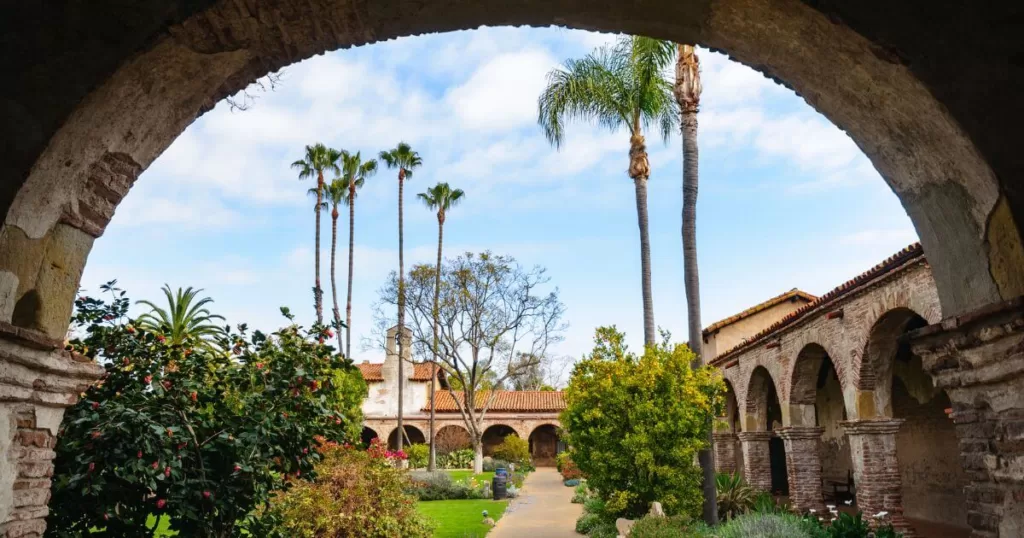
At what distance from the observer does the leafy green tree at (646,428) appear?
1378cm

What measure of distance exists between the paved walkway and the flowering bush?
9.21m

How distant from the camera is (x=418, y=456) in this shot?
37.9 metres

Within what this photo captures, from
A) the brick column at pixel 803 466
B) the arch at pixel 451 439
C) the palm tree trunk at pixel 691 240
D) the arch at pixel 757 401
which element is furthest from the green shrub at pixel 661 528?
the arch at pixel 451 439

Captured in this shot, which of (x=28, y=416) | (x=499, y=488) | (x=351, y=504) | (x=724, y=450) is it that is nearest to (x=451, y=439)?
(x=499, y=488)

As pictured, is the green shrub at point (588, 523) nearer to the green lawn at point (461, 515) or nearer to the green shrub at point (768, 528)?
the green lawn at point (461, 515)

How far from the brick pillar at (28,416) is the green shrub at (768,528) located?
9.70 metres

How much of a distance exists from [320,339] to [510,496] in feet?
60.7

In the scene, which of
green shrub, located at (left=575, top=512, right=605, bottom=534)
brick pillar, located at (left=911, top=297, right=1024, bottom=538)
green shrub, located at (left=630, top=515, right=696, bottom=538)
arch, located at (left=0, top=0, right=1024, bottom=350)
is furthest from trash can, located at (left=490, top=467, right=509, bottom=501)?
arch, located at (left=0, top=0, right=1024, bottom=350)

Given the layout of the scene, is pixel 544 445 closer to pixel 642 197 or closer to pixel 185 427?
pixel 642 197

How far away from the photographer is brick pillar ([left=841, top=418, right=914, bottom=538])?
12758 mm

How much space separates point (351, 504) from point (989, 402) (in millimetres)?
7560

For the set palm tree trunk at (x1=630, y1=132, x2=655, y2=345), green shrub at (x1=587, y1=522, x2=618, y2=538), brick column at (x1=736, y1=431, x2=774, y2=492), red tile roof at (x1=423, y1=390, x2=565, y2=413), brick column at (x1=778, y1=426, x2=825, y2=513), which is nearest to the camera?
green shrub at (x1=587, y1=522, x2=618, y2=538)

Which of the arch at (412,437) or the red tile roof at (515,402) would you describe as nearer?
the red tile roof at (515,402)

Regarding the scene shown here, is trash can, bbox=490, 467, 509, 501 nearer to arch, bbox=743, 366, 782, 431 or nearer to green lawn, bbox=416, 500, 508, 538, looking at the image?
green lawn, bbox=416, 500, 508, 538
